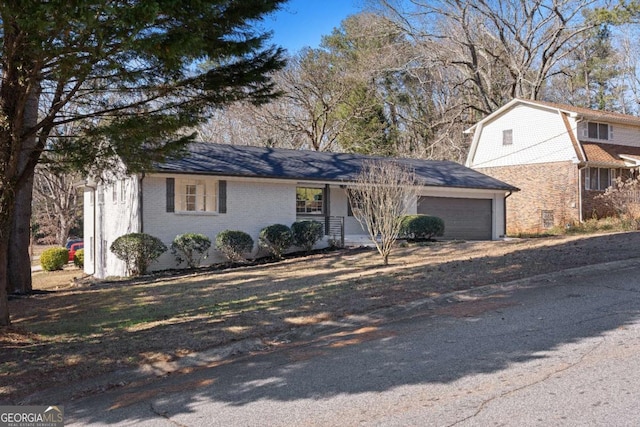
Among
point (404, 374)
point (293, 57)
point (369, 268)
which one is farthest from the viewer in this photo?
point (293, 57)

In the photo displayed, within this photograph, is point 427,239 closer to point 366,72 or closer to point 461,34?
point 366,72

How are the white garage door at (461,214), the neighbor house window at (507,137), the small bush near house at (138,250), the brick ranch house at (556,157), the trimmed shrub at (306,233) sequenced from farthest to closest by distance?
the neighbor house window at (507,137) → the brick ranch house at (556,157) → the white garage door at (461,214) → the trimmed shrub at (306,233) → the small bush near house at (138,250)

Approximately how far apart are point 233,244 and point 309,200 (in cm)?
517

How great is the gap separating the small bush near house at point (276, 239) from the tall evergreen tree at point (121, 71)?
30.9 feet

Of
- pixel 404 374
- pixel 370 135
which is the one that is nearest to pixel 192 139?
pixel 404 374

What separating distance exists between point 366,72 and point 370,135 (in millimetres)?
3862

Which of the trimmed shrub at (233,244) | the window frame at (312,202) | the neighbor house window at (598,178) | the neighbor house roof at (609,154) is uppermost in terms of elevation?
the neighbor house roof at (609,154)

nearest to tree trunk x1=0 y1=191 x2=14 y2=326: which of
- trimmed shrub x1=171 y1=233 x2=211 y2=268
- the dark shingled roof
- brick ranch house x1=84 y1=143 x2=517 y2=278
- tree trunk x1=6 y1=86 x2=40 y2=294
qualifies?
tree trunk x1=6 y1=86 x2=40 y2=294

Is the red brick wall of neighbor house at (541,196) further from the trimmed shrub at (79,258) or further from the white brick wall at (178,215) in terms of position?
the trimmed shrub at (79,258)

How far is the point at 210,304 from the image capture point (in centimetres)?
1080

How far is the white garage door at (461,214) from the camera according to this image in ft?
78.7

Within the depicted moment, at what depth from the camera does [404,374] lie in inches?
225

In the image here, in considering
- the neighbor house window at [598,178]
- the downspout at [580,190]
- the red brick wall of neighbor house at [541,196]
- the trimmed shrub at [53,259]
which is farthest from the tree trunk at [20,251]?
the neighbor house window at [598,178]

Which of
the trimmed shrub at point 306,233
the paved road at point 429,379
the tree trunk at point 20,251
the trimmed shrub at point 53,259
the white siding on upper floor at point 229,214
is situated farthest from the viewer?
the trimmed shrub at point 53,259
